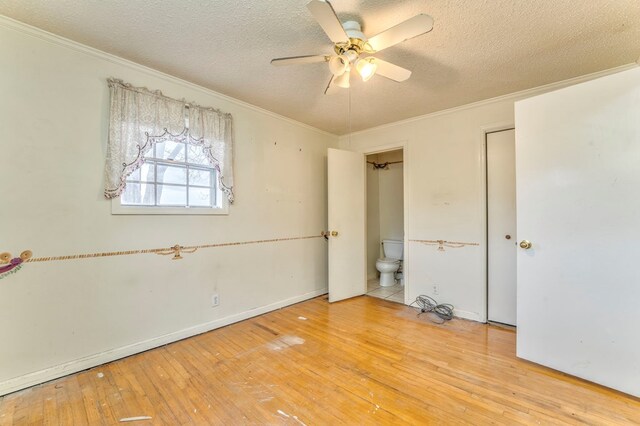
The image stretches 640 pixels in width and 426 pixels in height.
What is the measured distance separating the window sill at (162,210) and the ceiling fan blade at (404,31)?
79.1 inches

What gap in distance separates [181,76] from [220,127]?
53cm

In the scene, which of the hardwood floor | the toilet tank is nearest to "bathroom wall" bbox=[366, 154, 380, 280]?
the toilet tank

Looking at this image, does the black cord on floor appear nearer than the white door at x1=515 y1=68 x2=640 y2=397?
No

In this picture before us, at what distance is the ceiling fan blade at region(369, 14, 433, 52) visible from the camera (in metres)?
1.36

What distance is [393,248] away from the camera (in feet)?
15.0

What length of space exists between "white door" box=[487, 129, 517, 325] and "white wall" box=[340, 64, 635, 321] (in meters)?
0.09

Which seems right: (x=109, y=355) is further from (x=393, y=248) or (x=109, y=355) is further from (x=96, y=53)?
(x=393, y=248)

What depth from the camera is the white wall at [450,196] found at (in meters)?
2.90

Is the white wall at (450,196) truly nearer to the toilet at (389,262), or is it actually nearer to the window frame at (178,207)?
the toilet at (389,262)

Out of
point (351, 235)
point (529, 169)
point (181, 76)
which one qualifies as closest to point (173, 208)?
point (181, 76)

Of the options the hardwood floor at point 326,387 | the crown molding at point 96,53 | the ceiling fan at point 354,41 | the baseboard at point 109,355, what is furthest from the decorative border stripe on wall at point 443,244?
the crown molding at point 96,53

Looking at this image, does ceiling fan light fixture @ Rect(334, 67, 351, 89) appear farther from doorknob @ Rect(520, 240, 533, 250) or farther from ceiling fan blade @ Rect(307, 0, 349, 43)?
doorknob @ Rect(520, 240, 533, 250)

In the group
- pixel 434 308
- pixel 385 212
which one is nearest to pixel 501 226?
pixel 434 308

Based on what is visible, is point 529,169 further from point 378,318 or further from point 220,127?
point 220,127
